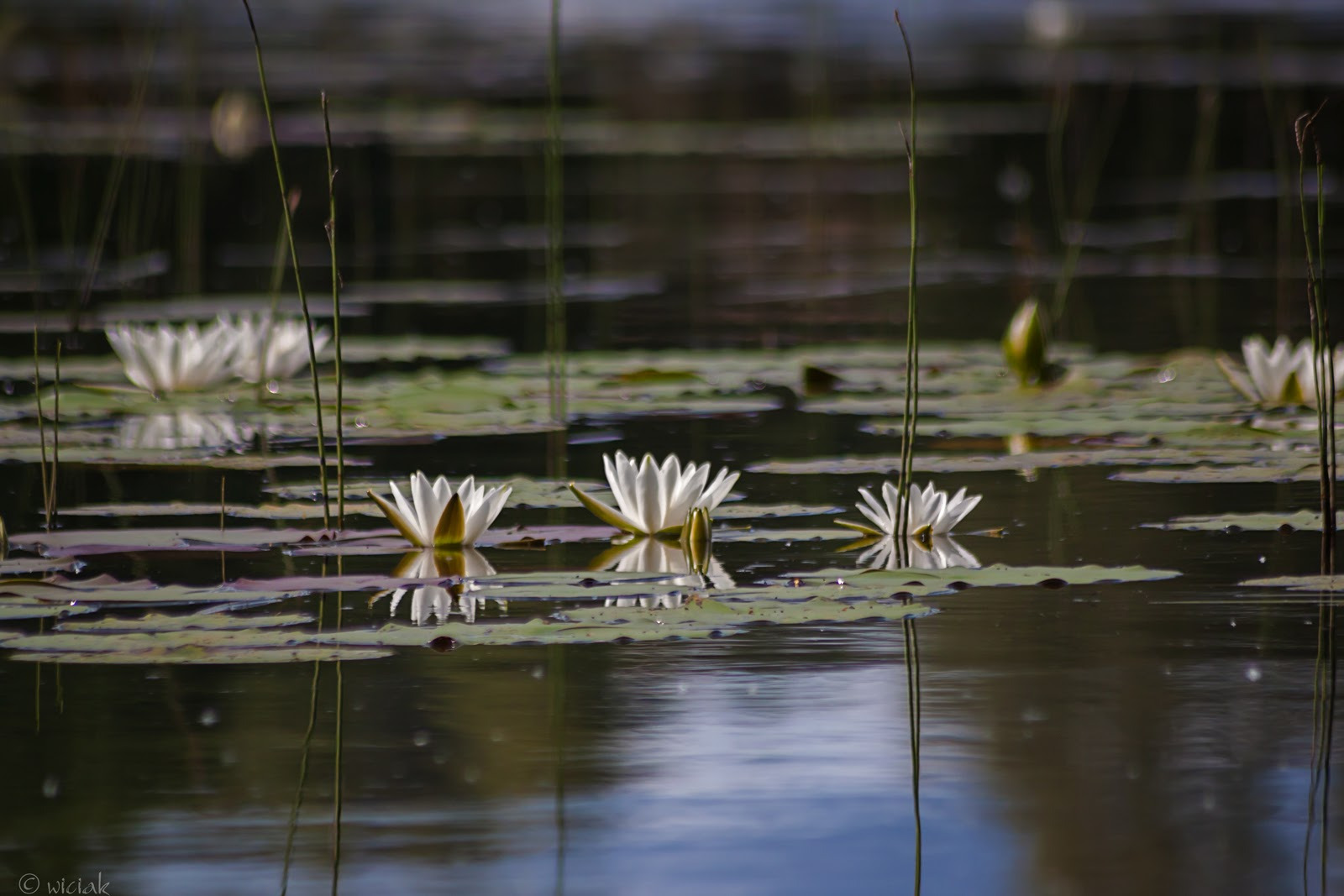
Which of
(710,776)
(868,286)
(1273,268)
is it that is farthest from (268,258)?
(710,776)

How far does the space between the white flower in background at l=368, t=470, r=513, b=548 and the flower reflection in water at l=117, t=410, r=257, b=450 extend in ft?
3.62

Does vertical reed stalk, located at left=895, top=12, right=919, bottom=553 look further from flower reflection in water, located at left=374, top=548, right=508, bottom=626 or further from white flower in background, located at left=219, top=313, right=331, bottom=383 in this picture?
white flower in background, located at left=219, top=313, right=331, bottom=383

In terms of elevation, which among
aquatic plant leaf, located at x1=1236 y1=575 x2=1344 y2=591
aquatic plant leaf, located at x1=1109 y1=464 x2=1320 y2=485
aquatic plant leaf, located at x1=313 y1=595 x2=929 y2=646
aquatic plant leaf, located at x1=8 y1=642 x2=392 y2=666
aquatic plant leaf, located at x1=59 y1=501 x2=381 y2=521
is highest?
aquatic plant leaf, located at x1=1109 y1=464 x2=1320 y2=485

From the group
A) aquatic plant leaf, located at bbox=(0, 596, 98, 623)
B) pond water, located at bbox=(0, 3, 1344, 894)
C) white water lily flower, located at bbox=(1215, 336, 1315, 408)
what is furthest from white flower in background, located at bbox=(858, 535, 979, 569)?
white water lily flower, located at bbox=(1215, 336, 1315, 408)

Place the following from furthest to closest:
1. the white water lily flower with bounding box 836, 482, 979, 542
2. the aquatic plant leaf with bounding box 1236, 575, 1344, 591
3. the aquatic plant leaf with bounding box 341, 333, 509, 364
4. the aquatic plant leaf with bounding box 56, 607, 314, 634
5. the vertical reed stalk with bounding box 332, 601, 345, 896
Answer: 1. the aquatic plant leaf with bounding box 341, 333, 509, 364
2. the white water lily flower with bounding box 836, 482, 979, 542
3. the aquatic plant leaf with bounding box 1236, 575, 1344, 591
4. the aquatic plant leaf with bounding box 56, 607, 314, 634
5. the vertical reed stalk with bounding box 332, 601, 345, 896

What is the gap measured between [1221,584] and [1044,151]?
8764 mm

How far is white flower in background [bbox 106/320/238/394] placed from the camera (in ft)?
15.4

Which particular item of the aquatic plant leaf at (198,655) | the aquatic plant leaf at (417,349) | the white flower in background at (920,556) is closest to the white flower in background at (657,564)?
the white flower in background at (920,556)

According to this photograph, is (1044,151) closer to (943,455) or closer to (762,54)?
(943,455)

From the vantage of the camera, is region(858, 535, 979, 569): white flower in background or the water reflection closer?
the water reflection

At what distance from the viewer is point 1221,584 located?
2.89 metres

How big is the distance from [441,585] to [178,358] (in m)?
2.06

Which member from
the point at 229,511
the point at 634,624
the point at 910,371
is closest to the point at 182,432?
the point at 229,511

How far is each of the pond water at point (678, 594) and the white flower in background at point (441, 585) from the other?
0.01 meters
